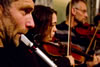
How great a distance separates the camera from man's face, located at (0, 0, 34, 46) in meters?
0.88

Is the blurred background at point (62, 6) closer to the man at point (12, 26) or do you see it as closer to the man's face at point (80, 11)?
the man's face at point (80, 11)

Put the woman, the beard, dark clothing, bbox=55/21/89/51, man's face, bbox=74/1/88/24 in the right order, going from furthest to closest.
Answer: man's face, bbox=74/1/88/24
dark clothing, bbox=55/21/89/51
the woman
the beard

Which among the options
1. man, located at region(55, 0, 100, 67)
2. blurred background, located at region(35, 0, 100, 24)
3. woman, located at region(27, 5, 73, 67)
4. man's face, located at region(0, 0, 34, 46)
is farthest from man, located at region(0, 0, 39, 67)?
man, located at region(55, 0, 100, 67)

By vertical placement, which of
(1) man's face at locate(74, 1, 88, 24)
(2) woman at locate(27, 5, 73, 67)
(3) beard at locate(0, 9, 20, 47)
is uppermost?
(3) beard at locate(0, 9, 20, 47)

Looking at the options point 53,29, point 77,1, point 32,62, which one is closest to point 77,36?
point 77,1

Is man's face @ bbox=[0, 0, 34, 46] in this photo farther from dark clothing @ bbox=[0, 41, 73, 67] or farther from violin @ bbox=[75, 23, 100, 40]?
violin @ bbox=[75, 23, 100, 40]

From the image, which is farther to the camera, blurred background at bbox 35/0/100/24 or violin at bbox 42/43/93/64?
blurred background at bbox 35/0/100/24

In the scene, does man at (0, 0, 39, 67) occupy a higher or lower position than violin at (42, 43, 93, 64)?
higher

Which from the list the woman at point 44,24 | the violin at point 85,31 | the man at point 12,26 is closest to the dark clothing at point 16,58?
the man at point 12,26

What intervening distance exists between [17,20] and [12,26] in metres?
0.04

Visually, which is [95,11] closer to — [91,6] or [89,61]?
[91,6]

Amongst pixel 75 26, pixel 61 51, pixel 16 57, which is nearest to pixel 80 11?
pixel 75 26

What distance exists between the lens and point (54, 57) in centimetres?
155

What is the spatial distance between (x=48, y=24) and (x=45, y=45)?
0.15 m
